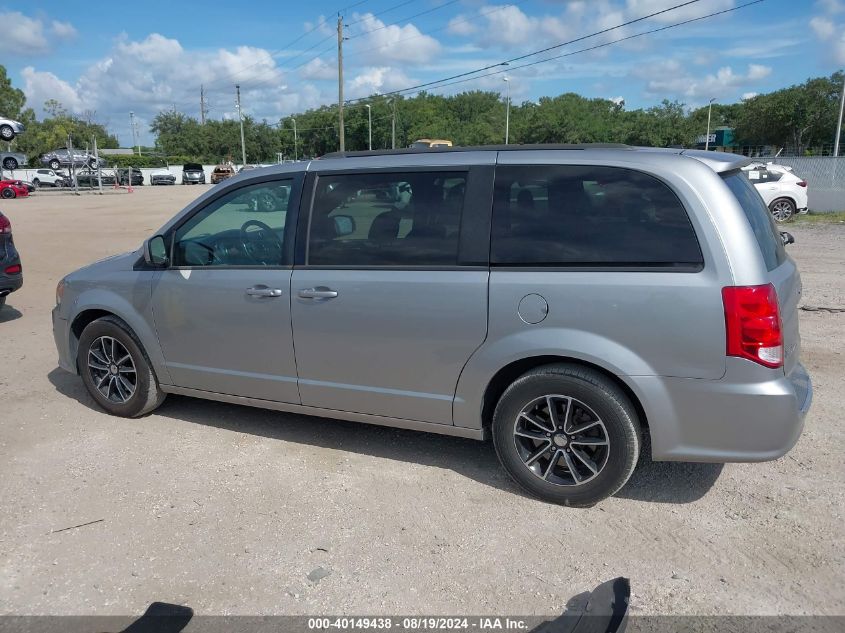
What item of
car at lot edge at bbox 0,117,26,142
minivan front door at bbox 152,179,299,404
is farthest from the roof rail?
car at lot edge at bbox 0,117,26,142

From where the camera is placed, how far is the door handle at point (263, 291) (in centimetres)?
419

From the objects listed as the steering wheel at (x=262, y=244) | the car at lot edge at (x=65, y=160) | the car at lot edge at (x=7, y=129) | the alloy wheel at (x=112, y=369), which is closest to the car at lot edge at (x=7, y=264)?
the alloy wheel at (x=112, y=369)

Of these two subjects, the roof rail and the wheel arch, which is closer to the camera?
the roof rail

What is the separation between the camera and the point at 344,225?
4125 mm

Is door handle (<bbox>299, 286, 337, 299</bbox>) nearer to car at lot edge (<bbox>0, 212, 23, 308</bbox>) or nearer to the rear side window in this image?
the rear side window

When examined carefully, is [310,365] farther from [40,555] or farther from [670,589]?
[670,589]

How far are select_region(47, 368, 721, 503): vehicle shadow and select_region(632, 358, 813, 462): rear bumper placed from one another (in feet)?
1.71

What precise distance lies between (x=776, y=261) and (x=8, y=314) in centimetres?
877

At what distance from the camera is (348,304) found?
398cm

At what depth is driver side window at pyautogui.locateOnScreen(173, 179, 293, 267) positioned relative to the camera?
4.36 m

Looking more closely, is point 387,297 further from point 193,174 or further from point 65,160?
point 65,160

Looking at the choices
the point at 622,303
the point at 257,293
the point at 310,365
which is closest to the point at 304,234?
the point at 257,293

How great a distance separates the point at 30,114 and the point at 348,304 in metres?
76.7

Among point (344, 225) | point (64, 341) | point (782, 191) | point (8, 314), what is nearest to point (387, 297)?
point (344, 225)
